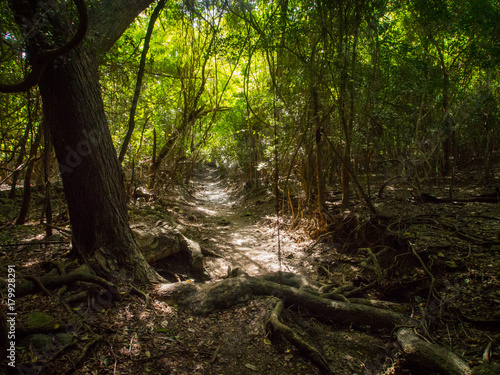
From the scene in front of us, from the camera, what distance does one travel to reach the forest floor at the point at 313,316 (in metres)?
2.16

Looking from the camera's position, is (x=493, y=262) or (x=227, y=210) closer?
(x=493, y=262)

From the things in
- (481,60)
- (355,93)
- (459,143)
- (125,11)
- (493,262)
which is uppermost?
(481,60)

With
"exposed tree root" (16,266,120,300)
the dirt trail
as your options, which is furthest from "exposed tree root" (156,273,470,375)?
the dirt trail

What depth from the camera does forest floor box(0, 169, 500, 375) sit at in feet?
7.09

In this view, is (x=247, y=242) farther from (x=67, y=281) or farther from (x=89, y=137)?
(x=89, y=137)

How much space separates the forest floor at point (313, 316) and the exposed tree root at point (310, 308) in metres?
0.09

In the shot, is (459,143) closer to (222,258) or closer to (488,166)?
(488,166)

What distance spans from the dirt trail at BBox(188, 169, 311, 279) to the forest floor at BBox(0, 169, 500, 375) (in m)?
0.26

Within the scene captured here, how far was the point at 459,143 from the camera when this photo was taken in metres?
8.20

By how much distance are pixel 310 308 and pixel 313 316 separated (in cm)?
9

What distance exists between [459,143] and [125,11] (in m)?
9.11

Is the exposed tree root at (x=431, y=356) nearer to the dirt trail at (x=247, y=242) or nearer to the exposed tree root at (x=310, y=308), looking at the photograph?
the exposed tree root at (x=310, y=308)

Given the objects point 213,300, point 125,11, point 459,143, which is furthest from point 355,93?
point 459,143

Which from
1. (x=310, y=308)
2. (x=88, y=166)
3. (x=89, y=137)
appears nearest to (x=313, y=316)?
(x=310, y=308)
